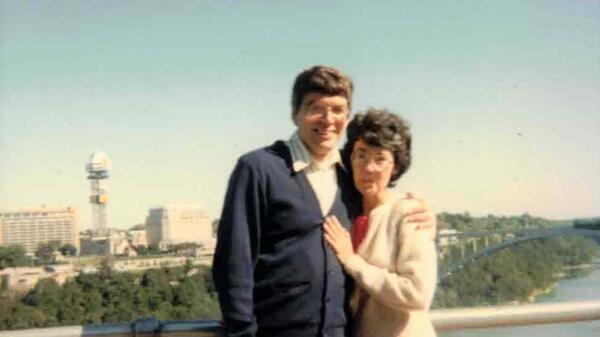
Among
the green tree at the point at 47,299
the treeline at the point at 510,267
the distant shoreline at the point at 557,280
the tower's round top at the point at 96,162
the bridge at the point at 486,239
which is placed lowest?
the distant shoreline at the point at 557,280

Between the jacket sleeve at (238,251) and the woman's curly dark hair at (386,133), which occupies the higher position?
the woman's curly dark hair at (386,133)

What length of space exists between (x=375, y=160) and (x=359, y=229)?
0.17 m

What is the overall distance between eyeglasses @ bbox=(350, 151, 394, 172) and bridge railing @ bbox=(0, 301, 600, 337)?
40 cm

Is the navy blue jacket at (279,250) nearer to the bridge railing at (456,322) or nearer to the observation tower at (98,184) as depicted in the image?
the bridge railing at (456,322)

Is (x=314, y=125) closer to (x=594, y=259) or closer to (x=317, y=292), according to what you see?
(x=317, y=292)

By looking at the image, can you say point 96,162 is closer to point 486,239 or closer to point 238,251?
point 486,239

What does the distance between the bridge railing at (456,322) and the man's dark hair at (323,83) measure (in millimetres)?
577

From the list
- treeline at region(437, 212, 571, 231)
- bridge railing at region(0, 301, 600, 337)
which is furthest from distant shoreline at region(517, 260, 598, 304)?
bridge railing at region(0, 301, 600, 337)

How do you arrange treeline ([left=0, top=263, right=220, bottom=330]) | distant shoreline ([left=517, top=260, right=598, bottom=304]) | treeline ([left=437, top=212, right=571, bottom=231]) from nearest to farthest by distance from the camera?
treeline ([left=0, top=263, right=220, bottom=330]), distant shoreline ([left=517, top=260, right=598, bottom=304]), treeline ([left=437, top=212, right=571, bottom=231])

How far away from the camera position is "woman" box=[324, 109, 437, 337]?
5.03ft

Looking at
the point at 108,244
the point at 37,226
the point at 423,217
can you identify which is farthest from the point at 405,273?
the point at 37,226

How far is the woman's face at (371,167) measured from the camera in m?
1.60

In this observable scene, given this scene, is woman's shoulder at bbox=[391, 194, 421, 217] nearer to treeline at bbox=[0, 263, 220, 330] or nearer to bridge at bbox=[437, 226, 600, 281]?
treeline at bbox=[0, 263, 220, 330]

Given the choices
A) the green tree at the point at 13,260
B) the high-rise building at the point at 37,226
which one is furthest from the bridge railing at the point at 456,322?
the high-rise building at the point at 37,226
